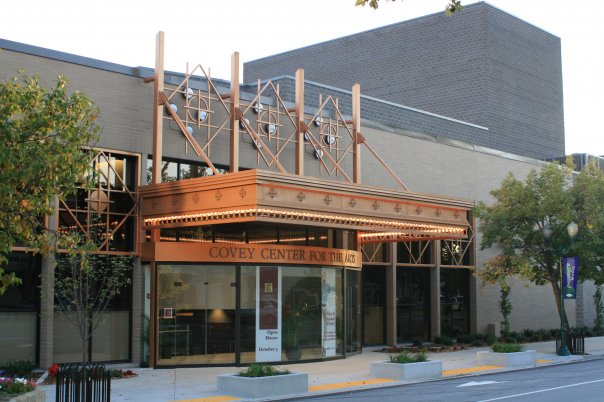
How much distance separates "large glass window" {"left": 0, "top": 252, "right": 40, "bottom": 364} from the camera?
2155cm

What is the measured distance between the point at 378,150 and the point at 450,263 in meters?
6.98

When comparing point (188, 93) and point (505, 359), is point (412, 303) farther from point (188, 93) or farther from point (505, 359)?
point (188, 93)

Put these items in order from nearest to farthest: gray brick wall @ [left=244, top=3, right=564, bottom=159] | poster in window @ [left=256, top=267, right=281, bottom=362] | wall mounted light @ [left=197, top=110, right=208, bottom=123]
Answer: poster in window @ [left=256, top=267, right=281, bottom=362] < wall mounted light @ [left=197, top=110, right=208, bottom=123] < gray brick wall @ [left=244, top=3, right=564, bottom=159]

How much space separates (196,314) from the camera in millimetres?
24641

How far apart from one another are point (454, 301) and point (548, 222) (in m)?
7.27

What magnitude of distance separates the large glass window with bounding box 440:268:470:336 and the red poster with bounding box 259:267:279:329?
40.8 ft

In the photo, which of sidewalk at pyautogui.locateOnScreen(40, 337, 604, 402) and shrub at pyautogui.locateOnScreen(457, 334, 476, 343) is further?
shrub at pyautogui.locateOnScreen(457, 334, 476, 343)

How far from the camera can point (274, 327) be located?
25484 mm

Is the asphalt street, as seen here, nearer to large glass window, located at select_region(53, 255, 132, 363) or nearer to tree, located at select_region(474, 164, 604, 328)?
tree, located at select_region(474, 164, 604, 328)

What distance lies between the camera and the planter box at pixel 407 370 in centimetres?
2236

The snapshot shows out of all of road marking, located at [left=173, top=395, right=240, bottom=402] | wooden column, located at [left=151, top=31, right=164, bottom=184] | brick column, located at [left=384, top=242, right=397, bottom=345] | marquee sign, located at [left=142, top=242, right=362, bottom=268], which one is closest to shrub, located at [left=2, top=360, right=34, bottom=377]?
marquee sign, located at [left=142, top=242, right=362, bottom=268]

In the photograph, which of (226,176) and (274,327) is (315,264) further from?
(226,176)

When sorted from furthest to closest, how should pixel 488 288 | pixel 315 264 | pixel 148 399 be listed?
pixel 488 288
pixel 315 264
pixel 148 399

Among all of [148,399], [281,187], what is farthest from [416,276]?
[148,399]
